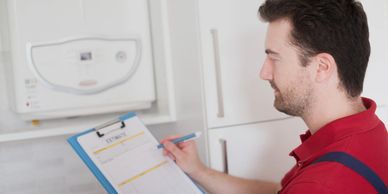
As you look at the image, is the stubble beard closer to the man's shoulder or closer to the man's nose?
the man's nose

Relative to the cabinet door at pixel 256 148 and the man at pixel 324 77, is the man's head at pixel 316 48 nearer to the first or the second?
the man at pixel 324 77

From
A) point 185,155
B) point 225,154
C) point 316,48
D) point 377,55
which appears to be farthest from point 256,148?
point 377,55

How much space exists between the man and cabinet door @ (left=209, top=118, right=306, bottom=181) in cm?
29

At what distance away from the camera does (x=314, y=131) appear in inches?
38.8

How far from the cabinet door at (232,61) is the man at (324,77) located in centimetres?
24

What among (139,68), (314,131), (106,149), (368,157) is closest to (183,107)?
(139,68)

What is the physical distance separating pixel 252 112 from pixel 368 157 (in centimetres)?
50

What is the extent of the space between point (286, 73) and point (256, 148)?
412mm

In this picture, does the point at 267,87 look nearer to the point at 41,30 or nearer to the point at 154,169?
the point at 154,169

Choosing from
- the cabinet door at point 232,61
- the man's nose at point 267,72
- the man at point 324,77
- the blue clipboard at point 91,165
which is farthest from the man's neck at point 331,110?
the blue clipboard at point 91,165

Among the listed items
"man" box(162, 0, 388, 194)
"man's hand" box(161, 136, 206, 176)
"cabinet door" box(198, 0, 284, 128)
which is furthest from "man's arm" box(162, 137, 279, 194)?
"man" box(162, 0, 388, 194)

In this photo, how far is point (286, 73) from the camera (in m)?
0.97

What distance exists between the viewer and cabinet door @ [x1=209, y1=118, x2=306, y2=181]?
127cm

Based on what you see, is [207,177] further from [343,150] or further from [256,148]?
[343,150]
